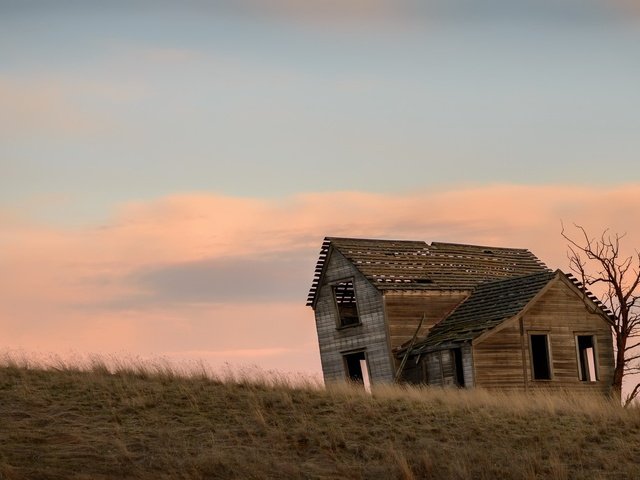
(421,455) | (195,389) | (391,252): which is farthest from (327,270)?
(421,455)

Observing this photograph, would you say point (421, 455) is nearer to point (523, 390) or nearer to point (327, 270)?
point (523, 390)

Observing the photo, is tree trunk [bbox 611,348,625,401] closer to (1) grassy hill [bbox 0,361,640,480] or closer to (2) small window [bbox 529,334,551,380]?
(2) small window [bbox 529,334,551,380]

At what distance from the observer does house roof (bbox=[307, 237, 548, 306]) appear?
134 feet

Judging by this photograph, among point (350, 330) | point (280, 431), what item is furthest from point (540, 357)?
point (280, 431)

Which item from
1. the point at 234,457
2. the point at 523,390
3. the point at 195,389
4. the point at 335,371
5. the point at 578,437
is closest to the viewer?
the point at 234,457

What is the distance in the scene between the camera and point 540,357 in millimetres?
40406

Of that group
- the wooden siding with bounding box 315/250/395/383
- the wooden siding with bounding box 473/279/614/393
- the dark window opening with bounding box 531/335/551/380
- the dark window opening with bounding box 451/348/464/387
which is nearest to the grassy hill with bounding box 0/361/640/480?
the dark window opening with bounding box 451/348/464/387

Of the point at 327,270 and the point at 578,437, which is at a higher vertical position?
the point at 327,270

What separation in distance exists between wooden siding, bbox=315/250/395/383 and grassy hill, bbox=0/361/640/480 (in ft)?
32.0

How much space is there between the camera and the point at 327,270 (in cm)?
4225

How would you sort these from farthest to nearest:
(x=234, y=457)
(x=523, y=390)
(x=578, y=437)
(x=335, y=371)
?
(x=335, y=371) < (x=523, y=390) < (x=578, y=437) < (x=234, y=457)

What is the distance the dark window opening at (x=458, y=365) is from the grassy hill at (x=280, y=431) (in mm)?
7392

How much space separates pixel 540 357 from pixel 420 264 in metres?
6.24

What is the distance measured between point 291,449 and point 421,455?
2813mm
